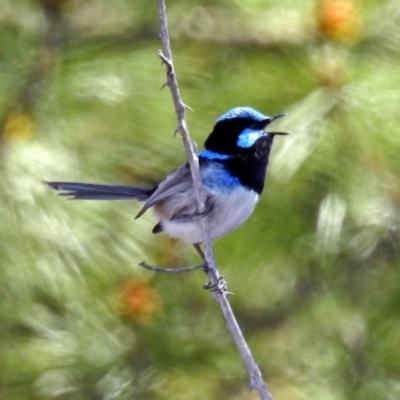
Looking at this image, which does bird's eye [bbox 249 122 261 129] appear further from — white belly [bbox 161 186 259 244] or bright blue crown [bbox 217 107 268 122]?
white belly [bbox 161 186 259 244]

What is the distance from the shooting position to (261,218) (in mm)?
2246

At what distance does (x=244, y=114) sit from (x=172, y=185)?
209mm

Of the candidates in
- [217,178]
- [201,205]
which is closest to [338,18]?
[217,178]

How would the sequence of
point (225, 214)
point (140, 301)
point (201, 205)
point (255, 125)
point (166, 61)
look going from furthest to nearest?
point (140, 301) → point (255, 125) → point (225, 214) → point (201, 205) → point (166, 61)

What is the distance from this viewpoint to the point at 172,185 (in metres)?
1.98

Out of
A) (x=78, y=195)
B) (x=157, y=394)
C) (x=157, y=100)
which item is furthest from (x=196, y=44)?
(x=157, y=394)

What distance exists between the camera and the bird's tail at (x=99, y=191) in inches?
74.2

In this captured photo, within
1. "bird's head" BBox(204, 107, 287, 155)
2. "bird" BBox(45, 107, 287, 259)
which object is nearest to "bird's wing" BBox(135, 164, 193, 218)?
"bird" BBox(45, 107, 287, 259)

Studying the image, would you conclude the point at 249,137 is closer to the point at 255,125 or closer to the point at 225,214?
the point at 255,125

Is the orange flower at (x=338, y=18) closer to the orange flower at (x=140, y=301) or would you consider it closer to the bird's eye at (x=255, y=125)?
the bird's eye at (x=255, y=125)

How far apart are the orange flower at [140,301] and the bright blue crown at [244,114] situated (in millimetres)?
380

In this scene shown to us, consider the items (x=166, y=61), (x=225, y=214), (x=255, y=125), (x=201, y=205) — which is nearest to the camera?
(x=166, y=61)

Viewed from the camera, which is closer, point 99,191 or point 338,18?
point 99,191

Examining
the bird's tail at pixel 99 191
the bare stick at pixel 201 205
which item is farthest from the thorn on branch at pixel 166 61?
the bird's tail at pixel 99 191
